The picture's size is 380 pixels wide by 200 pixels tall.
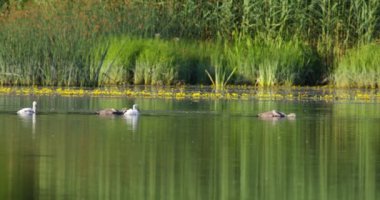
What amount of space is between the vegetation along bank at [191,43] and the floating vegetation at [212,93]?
141 centimetres

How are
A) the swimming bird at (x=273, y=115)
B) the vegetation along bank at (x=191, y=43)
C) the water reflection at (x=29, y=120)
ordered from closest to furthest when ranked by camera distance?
1. the water reflection at (x=29, y=120)
2. the swimming bird at (x=273, y=115)
3. the vegetation along bank at (x=191, y=43)

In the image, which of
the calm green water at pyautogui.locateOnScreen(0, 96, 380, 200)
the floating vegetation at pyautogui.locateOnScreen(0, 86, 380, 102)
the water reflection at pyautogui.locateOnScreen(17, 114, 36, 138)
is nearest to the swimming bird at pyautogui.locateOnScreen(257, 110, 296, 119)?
the calm green water at pyautogui.locateOnScreen(0, 96, 380, 200)

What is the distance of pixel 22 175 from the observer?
550 inches

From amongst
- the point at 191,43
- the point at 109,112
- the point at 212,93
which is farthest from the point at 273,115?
the point at 191,43

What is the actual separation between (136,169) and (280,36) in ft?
69.8

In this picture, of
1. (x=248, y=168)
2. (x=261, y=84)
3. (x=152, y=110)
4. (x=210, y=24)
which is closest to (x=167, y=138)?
(x=248, y=168)

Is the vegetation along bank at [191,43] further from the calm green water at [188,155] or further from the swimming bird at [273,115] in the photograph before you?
the swimming bird at [273,115]

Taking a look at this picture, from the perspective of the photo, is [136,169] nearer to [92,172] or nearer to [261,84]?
[92,172]

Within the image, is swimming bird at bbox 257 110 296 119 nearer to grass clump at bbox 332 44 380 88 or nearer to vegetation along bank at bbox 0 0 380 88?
vegetation along bank at bbox 0 0 380 88

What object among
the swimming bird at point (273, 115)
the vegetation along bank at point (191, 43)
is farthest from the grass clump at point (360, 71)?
the swimming bird at point (273, 115)

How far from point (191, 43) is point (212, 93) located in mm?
6214

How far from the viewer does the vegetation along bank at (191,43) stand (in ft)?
104

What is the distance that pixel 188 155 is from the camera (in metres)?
15.9

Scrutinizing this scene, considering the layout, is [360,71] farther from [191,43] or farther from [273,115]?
[273,115]
